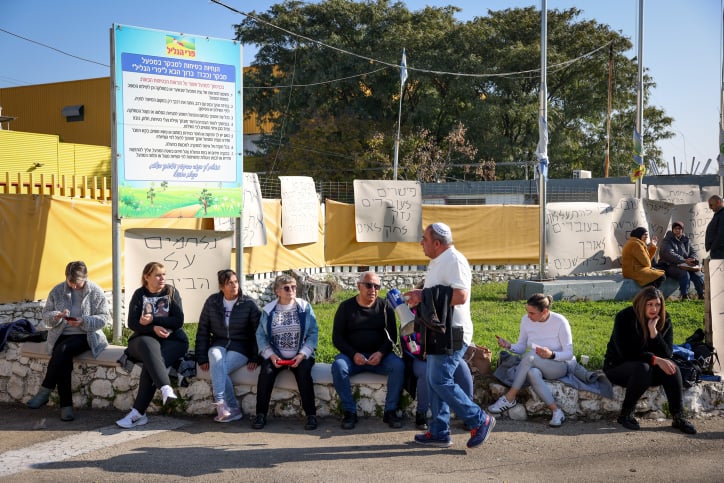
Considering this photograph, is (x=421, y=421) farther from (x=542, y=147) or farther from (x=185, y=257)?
(x=542, y=147)

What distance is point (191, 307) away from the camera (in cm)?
869

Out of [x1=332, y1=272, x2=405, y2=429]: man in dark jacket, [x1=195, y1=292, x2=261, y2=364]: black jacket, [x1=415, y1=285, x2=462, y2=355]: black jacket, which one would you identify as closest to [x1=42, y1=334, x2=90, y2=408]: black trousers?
[x1=195, y1=292, x2=261, y2=364]: black jacket

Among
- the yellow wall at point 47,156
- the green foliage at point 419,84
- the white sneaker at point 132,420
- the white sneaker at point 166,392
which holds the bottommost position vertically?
the white sneaker at point 132,420

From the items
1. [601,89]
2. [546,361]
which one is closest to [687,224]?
[546,361]

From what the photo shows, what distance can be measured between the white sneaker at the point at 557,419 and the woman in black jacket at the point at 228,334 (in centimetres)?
276

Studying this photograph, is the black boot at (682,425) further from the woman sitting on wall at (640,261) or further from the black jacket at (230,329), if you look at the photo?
the woman sitting on wall at (640,261)

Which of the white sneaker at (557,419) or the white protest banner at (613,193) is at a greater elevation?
the white protest banner at (613,193)

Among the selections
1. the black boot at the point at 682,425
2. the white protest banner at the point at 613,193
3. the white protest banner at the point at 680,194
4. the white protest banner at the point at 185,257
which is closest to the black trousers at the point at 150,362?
the white protest banner at the point at 185,257

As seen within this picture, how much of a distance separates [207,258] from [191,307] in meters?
0.61

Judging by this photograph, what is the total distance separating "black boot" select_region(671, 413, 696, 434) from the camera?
6312 mm

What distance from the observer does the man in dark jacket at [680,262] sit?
1317cm

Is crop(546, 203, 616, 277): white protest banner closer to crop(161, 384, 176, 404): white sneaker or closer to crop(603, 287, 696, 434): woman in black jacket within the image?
crop(603, 287, 696, 434): woman in black jacket

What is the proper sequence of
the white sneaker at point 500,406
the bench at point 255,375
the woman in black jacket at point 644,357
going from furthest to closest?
the bench at point 255,375, the white sneaker at point 500,406, the woman in black jacket at point 644,357

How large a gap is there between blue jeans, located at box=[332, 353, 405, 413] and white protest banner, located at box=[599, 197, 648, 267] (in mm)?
9322
